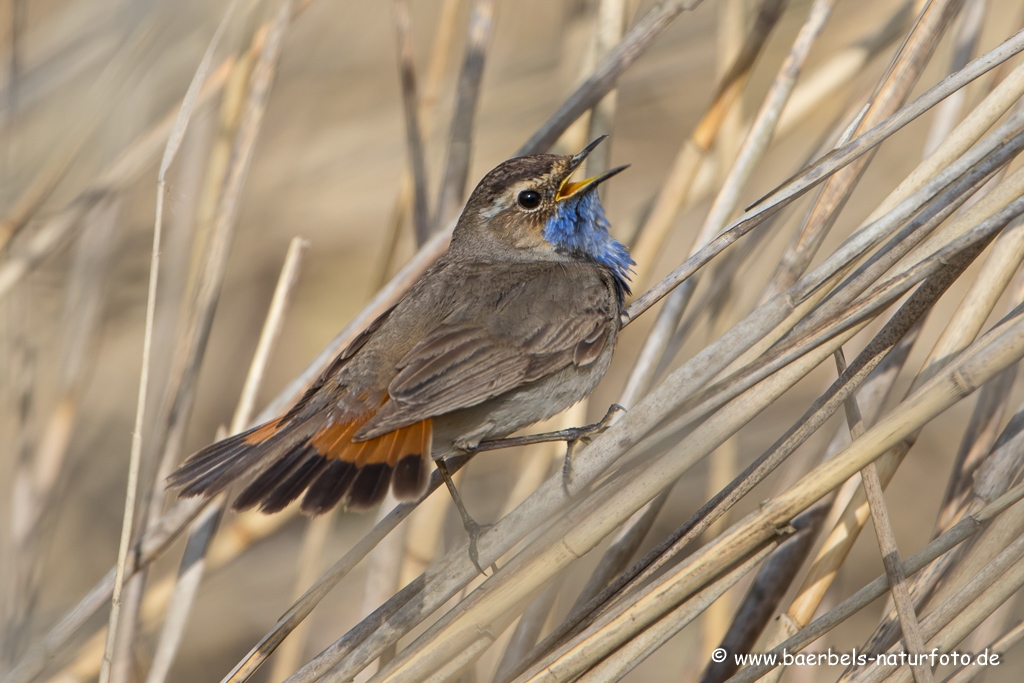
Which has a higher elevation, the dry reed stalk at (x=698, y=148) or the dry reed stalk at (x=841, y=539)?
the dry reed stalk at (x=698, y=148)

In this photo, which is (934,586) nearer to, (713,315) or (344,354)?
(713,315)

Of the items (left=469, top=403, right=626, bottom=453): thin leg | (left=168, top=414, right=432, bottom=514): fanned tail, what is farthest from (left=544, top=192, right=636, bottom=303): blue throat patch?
(left=168, top=414, right=432, bottom=514): fanned tail

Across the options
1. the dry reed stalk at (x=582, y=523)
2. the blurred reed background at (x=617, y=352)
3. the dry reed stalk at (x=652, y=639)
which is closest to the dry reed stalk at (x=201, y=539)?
the blurred reed background at (x=617, y=352)

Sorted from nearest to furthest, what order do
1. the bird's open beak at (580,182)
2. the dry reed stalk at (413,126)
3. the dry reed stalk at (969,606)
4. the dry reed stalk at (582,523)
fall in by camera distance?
the dry reed stalk at (969,606) < the dry reed stalk at (582,523) < the bird's open beak at (580,182) < the dry reed stalk at (413,126)

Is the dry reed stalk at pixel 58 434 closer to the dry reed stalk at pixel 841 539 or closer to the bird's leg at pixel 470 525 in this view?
the bird's leg at pixel 470 525

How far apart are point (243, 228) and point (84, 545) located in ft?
6.08

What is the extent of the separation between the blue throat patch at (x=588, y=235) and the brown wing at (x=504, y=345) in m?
0.13

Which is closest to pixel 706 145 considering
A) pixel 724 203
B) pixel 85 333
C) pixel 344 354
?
pixel 724 203

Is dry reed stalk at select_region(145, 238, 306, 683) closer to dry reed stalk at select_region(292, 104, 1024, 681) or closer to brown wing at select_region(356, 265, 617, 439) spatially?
brown wing at select_region(356, 265, 617, 439)

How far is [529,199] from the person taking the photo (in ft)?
10.2

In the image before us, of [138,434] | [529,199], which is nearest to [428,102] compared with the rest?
[529,199]

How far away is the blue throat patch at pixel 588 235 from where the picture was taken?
3.04 meters

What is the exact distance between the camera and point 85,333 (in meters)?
3.20

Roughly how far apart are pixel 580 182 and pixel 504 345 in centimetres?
73
